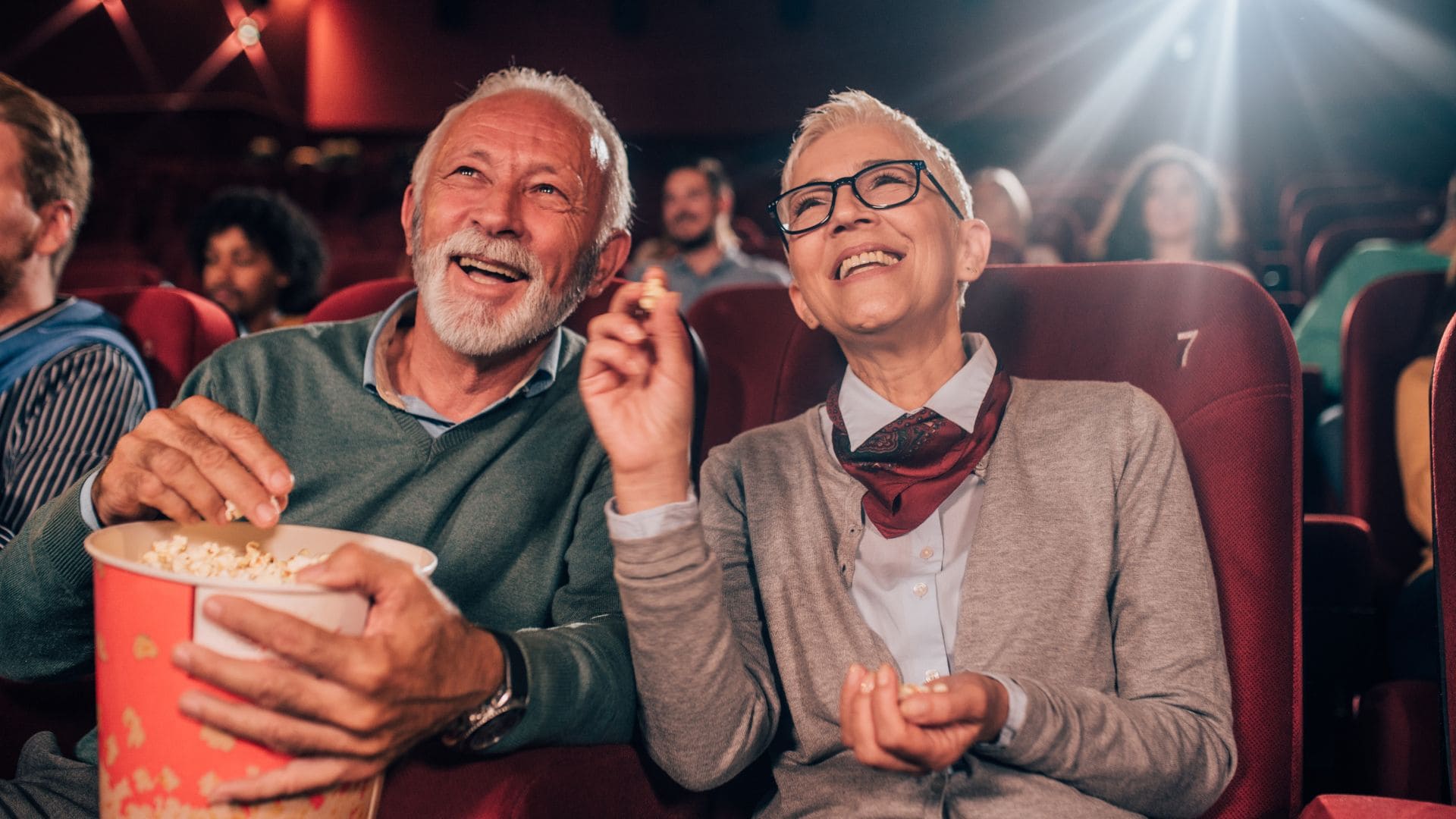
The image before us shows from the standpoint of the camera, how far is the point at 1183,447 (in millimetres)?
1043

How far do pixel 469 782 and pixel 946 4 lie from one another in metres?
7.34

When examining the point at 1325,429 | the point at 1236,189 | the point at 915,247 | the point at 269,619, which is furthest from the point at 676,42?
the point at 269,619

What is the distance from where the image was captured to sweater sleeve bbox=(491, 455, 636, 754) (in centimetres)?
82

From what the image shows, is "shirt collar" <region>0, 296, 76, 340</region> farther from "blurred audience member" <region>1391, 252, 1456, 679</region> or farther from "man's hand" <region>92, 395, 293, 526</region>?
"blurred audience member" <region>1391, 252, 1456, 679</region>

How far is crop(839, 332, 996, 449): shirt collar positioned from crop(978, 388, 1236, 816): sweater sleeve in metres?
0.15

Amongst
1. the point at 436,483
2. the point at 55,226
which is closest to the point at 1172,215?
the point at 436,483

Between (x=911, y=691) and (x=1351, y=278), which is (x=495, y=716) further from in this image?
(x=1351, y=278)

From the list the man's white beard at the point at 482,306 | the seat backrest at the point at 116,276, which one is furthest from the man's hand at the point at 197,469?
the seat backrest at the point at 116,276

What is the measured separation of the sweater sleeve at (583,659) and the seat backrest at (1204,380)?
29cm

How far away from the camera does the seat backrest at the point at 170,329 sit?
1512 millimetres

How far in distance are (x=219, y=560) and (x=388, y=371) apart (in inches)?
19.1

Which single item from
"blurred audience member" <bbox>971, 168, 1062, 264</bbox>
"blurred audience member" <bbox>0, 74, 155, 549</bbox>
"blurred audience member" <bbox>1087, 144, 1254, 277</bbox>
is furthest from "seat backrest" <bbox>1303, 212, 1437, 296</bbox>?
"blurred audience member" <bbox>0, 74, 155, 549</bbox>

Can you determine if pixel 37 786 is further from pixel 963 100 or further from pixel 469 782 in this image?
pixel 963 100

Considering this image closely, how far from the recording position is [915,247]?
1.09 meters
